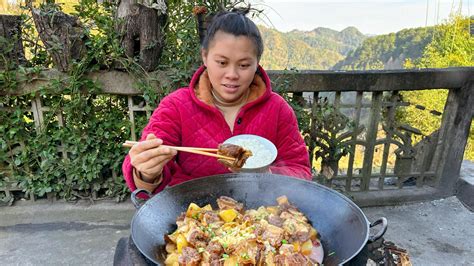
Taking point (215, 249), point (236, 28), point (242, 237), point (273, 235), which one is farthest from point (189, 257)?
point (236, 28)

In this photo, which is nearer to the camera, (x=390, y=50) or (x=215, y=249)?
(x=215, y=249)

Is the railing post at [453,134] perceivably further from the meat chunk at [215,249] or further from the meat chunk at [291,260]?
the meat chunk at [215,249]

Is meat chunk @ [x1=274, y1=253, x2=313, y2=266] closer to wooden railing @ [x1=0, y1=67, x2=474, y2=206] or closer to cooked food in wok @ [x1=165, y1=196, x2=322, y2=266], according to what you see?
cooked food in wok @ [x1=165, y1=196, x2=322, y2=266]

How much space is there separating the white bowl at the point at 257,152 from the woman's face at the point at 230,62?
300mm

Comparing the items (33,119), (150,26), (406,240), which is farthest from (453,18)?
(33,119)

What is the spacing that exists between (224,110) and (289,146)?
0.50 meters

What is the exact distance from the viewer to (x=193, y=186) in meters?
1.73

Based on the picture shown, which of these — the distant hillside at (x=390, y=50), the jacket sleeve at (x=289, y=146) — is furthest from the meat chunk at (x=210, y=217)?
the distant hillside at (x=390, y=50)

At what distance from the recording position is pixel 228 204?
5.56ft

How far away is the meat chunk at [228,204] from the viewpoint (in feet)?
5.54

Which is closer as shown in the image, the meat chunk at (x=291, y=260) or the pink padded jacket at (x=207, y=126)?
the meat chunk at (x=291, y=260)

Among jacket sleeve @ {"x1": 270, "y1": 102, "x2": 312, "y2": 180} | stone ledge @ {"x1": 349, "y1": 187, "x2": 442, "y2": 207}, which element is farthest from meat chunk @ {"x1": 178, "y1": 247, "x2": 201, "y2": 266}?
stone ledge @ {"x1": 349, "y1": 187, "x2": 442, "y2": 207}

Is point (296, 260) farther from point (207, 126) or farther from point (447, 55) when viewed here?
point (447, 55)

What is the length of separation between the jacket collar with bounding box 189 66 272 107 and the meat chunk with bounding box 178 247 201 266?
995 millimetres
